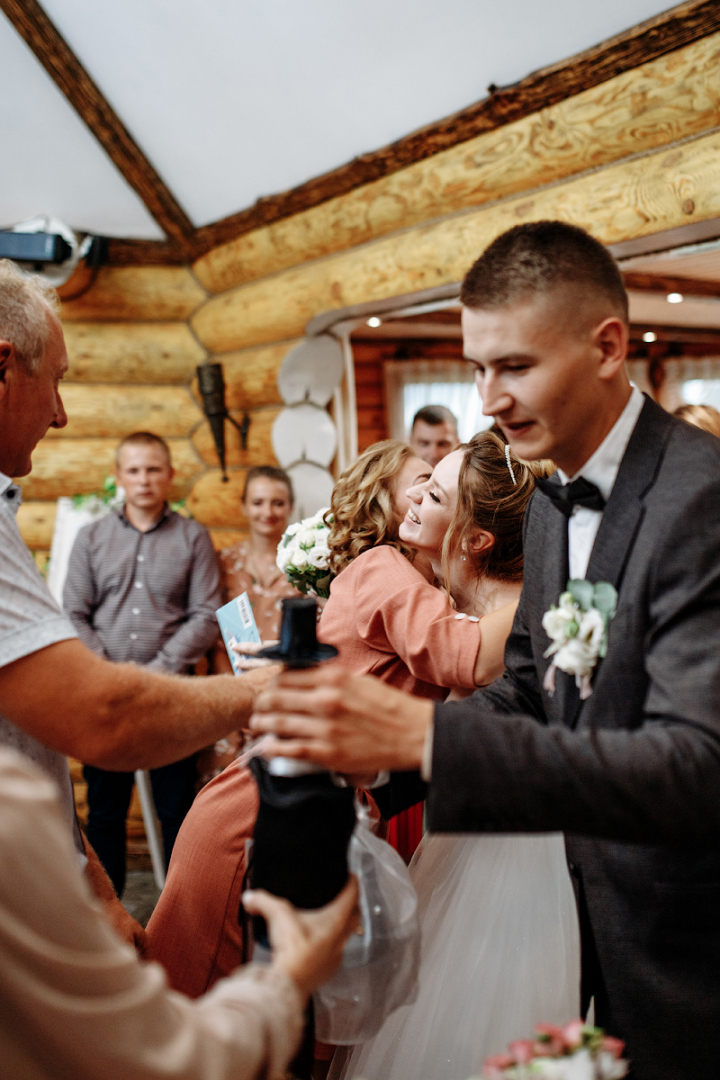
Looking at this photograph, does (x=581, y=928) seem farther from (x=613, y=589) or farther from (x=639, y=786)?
(x=613, y=589)

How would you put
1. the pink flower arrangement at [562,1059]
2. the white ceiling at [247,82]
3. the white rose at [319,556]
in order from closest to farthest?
the pink flower arrangement at [562,1059] → the white rose at [319,556] → the white ceiling at [247,82]

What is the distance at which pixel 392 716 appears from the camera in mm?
1017

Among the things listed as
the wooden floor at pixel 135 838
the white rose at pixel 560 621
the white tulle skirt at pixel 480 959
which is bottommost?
the wooden floor at pixel 135 838

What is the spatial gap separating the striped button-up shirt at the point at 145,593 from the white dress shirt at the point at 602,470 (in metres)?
3.07

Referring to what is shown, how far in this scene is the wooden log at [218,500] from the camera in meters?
5.02

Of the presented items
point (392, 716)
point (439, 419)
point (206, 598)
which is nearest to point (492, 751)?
point (392, 716)

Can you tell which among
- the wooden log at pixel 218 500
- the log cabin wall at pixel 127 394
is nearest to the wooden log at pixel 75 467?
the log cabin wall at pixel 127 394

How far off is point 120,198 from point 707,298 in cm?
518

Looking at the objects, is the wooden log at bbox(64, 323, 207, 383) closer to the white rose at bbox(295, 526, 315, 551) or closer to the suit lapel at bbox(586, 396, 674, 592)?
the white rose at bbox(295, 526, 315, 551)

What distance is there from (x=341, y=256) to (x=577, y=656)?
3.46 m

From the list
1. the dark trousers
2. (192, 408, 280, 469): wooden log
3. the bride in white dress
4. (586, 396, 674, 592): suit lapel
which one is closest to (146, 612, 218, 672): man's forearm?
the dark trousers

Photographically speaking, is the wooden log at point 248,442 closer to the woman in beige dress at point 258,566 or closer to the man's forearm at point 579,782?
the woman in beige dress at point 258,566

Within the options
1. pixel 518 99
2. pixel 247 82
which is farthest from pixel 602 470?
pixel 247 82

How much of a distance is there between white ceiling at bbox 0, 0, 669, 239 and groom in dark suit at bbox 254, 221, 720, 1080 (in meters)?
2.11
